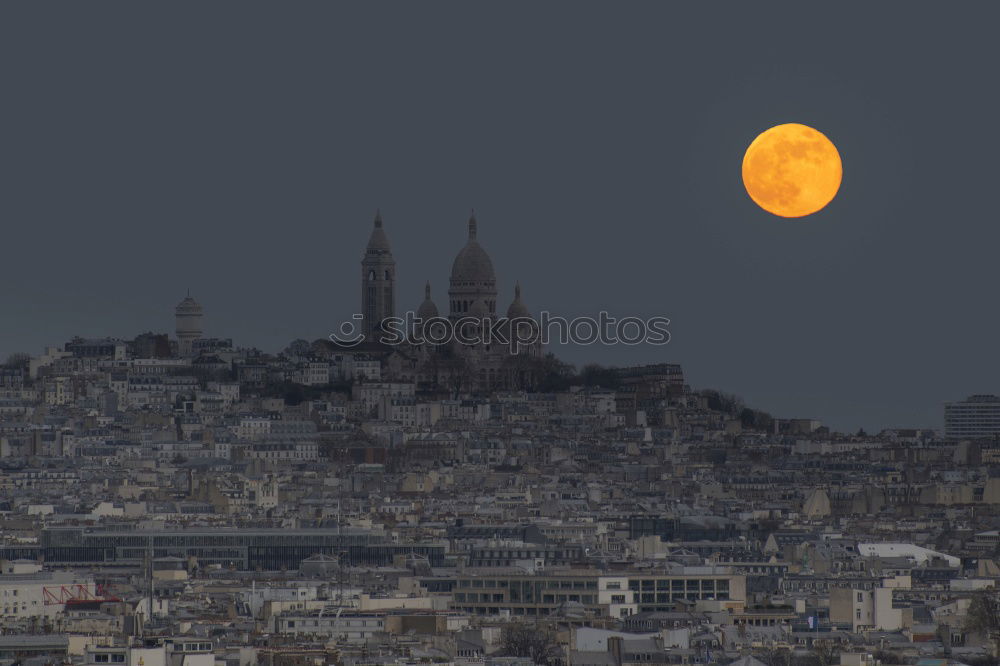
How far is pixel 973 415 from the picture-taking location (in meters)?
179

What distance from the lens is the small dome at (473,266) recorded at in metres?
184

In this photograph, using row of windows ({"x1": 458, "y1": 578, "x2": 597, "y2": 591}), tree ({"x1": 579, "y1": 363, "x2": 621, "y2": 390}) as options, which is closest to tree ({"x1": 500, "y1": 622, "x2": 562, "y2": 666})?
row of windows ({"x1": 458, "y1": 578, "x2": 597, "y2": 591})

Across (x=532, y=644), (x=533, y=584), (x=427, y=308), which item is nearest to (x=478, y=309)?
(x=427, y=308)

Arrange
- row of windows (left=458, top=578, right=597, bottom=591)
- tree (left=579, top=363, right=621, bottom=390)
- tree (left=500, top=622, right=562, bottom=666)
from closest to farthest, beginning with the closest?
tree (left=500, top=622, right=562, bottom=666)
row of windows (left=458, top=578, right=597, bottom=591)
tree (left=579, top=363, right=621, bottom=390)

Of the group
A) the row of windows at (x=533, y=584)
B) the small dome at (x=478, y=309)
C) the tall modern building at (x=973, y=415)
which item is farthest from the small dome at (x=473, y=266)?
the row of windows at (x=533, y=584)

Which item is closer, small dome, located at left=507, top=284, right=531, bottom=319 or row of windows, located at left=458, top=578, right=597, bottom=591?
row of windows, located at left=458, top=578, right=597, bottom=591

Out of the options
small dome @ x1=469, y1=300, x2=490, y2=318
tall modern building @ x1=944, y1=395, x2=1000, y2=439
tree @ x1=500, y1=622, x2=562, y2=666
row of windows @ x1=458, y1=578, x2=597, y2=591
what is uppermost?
small dome @ x1=469, y1=300, x2=490, y2=318

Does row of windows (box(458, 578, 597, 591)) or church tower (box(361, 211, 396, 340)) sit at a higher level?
church tower (box(361, 211, 396, 340))

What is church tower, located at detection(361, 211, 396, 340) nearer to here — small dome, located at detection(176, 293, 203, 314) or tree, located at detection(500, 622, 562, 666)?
small dome, located at detection(176, 293, 203, 314)

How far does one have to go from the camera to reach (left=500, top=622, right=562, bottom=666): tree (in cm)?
6306

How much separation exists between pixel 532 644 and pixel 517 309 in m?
115

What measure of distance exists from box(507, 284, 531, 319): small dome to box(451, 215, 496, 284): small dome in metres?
1.69

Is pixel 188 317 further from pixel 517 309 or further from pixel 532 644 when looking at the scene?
pixel 532 644

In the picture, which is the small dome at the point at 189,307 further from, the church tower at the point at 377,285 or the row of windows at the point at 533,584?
the row of windows at the point at 533,584
